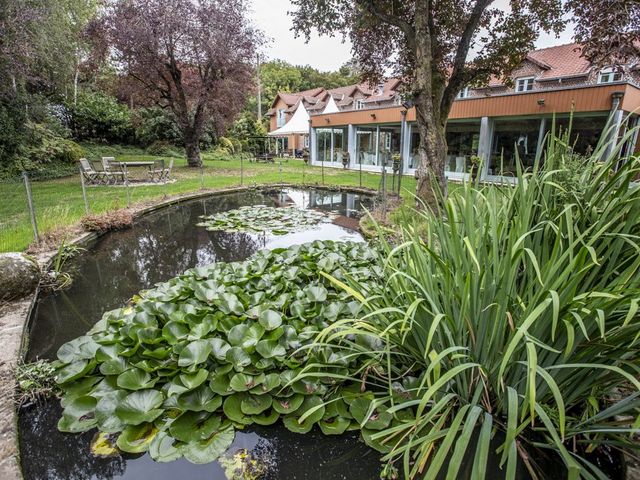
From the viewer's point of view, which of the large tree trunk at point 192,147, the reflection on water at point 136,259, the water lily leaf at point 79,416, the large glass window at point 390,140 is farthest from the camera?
the large glass window at point 390,140

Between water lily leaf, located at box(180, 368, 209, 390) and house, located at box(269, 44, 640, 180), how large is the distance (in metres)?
6.03

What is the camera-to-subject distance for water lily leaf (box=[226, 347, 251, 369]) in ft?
6.98

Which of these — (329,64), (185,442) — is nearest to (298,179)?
(185,442)

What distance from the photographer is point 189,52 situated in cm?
1404

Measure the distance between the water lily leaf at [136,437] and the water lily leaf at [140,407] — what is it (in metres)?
0.05

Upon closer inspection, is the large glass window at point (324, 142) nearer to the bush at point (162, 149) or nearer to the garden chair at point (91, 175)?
the bush at point (162, 149)

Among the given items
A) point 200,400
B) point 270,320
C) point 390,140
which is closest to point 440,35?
point 390,140

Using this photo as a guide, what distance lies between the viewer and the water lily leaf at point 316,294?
109 inches

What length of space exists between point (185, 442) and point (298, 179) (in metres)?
12.6

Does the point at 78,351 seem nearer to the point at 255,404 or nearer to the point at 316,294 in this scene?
the point at 255,404

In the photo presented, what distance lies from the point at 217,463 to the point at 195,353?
24.5 inches

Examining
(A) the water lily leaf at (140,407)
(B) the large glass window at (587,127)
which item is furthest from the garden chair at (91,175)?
(B) the large glass window at (587,127)

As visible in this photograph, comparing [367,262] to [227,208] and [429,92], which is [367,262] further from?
[227,208]

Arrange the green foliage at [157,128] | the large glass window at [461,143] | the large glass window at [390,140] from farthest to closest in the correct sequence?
1. the green foliage at [157,128]
2. the large glass window at [390,140]
3. the large glass window at [461,143]
